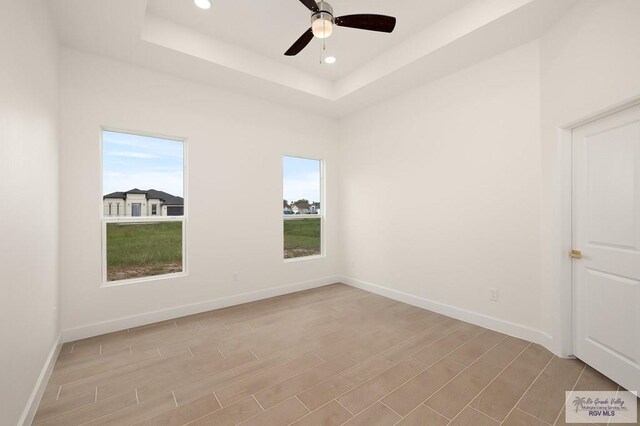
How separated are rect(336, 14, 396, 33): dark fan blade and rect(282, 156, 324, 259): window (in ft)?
8.61

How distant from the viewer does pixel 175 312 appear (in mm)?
3605

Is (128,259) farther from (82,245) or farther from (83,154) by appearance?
(83,154)

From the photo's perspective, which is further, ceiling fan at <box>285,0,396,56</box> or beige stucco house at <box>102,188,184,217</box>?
beige stucco house at <box>102,188,184,217</box>

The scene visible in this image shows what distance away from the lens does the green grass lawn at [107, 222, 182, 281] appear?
347 cm

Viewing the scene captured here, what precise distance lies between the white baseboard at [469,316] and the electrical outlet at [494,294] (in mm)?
216

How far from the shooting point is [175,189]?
3801 mm

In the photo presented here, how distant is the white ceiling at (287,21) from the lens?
2.79 meters

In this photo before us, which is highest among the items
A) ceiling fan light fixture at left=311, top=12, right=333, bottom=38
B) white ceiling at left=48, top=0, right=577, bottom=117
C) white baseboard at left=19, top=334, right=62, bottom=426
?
white ceiling at left=48, top=0, right=577, bottom=117

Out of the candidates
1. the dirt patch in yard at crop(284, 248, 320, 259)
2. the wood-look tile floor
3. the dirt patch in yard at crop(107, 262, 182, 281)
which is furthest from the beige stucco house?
the dirt patch in yard at crop(284, 248, 320, 259)

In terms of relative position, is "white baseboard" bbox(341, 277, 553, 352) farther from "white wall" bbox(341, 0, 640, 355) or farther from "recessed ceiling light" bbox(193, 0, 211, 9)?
"recessed ceiling light" bbox(193, 0, 211, 9)

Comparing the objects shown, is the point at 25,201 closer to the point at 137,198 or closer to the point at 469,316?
the point at 137,198

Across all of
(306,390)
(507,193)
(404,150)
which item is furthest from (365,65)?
(306,390)

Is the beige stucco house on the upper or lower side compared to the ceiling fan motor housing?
lower

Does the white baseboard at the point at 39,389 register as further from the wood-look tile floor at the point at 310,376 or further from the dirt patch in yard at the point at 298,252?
the dirt patch in yard at the point at 298,252
